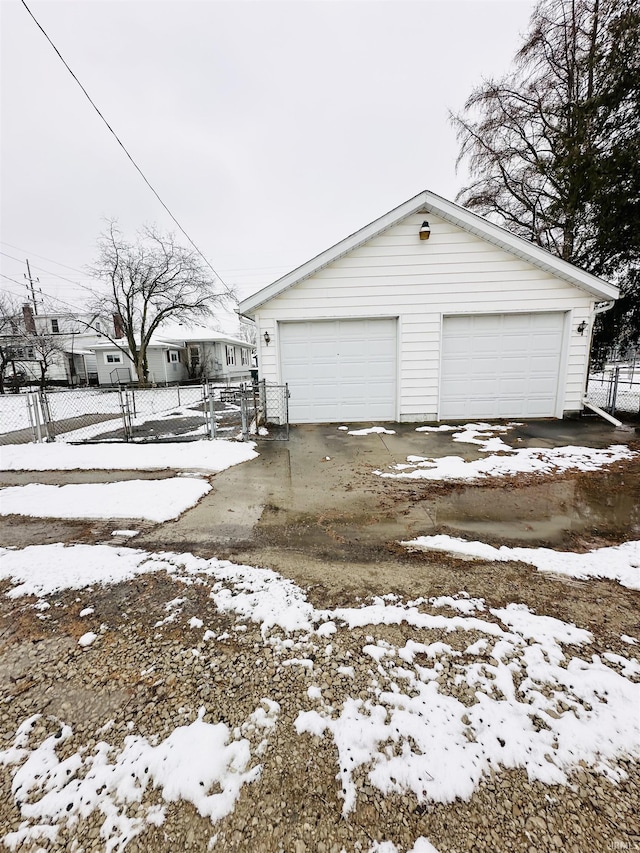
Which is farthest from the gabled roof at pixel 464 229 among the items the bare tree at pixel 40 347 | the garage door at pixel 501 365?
the bare tree at pixel 40 347

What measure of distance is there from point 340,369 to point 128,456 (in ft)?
16.1

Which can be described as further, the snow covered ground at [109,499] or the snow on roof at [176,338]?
the snow on roof at [176,338]

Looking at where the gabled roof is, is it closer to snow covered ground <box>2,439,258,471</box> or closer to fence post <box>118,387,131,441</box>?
fence post <box>118,387,131,441</box>

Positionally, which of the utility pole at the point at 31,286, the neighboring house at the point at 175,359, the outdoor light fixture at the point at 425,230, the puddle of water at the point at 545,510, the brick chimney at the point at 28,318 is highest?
the utility pole at the point at 31,286

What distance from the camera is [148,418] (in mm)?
11859

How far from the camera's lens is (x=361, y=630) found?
2357 mm

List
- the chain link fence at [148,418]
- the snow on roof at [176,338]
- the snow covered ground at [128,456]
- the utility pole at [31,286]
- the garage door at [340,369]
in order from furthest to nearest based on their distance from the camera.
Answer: the utility pole at [31,286] < the snow on roof at [176,338] < the garage door at [340,369] < the chain link fence at [148,418] < the snow covered ground at [128,456]

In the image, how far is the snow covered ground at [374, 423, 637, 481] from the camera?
5.45 metres

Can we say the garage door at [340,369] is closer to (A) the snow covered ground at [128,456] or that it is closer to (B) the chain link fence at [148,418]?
(B) the chain link fence at [148,418]

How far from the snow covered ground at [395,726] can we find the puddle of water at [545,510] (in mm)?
1393

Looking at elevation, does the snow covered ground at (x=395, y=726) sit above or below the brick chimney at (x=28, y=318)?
below

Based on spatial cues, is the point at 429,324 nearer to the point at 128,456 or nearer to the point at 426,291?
the point at 426,291

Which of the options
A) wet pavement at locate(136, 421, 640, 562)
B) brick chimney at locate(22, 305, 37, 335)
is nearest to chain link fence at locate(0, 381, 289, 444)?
wet pavement at locate(136, 421, 640, 562)

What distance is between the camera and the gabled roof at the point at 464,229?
7934mm
